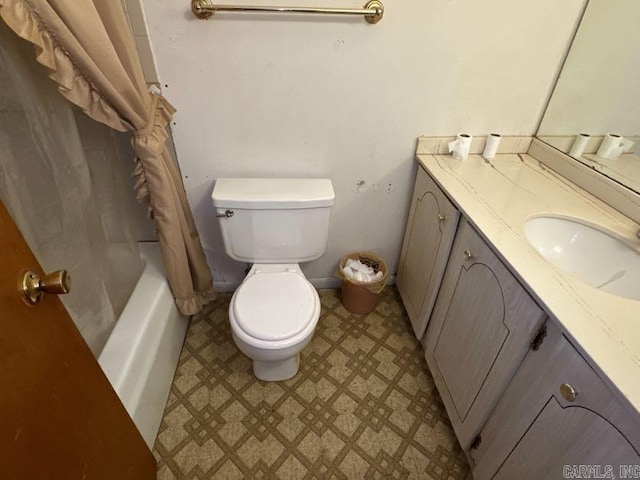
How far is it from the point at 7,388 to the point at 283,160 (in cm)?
121

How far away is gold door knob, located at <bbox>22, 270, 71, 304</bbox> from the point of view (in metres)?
0.62

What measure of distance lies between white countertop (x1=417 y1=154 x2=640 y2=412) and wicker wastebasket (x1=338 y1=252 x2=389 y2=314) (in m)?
0.59

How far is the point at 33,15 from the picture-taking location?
73cm

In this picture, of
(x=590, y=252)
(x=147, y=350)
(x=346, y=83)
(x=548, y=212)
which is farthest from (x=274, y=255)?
(x=590, y=252)

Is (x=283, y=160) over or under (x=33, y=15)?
under

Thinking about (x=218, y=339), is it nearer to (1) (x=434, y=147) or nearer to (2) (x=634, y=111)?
(1) (x=434, y=147)

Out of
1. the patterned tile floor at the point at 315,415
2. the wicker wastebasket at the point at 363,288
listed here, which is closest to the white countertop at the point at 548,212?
the wicker wastebasket at the point at 363,288

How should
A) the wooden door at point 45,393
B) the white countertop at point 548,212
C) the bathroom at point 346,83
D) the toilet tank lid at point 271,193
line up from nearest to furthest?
the wooden door at point 45,393 → the white countertop at point 548,212 → the bathroom at point 346,83 → the toilet tank lid at point 271,193

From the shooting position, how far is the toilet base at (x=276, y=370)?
1.47 metres

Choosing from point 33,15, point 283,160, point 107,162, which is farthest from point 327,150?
point 33,15

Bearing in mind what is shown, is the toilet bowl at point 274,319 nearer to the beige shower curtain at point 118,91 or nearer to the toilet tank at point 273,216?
the toilet tank at point 273,216

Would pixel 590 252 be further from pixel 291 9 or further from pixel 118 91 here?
pixel 118 91

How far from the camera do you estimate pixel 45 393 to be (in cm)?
66

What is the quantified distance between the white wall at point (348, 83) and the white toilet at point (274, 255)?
0.55ft
